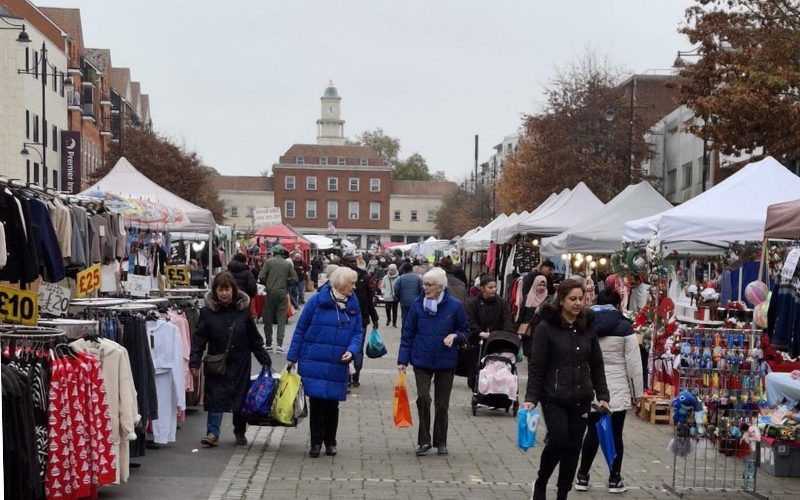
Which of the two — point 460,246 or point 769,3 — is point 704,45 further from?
point 460,246

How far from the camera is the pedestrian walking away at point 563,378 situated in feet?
25.0

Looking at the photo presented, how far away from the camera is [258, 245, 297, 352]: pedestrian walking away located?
20344 mm

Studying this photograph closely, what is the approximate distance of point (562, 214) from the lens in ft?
76.4

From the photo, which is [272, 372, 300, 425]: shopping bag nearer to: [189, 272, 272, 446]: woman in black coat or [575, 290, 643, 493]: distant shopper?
[189, 272, 272, 446]: woman in black coat

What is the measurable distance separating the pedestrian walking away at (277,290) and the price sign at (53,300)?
11.2 m

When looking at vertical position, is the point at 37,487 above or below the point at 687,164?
below

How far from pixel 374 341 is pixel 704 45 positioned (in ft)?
53.5

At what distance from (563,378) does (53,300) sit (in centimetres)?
412

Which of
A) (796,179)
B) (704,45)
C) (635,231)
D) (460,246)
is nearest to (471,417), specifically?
(635,231)

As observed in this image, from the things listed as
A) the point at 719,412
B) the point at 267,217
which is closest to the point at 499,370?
the point at 719,412

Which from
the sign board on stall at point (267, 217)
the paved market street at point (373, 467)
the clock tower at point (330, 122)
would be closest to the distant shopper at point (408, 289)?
the paved market street at point (373, 467)

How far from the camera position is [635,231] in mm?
14914

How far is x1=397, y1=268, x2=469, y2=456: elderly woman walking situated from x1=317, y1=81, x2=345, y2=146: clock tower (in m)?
136

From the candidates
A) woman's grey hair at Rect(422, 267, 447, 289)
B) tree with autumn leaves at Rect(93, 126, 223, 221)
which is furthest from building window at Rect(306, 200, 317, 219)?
woman's grey hair at Rect(422, 267, 447, 289)
